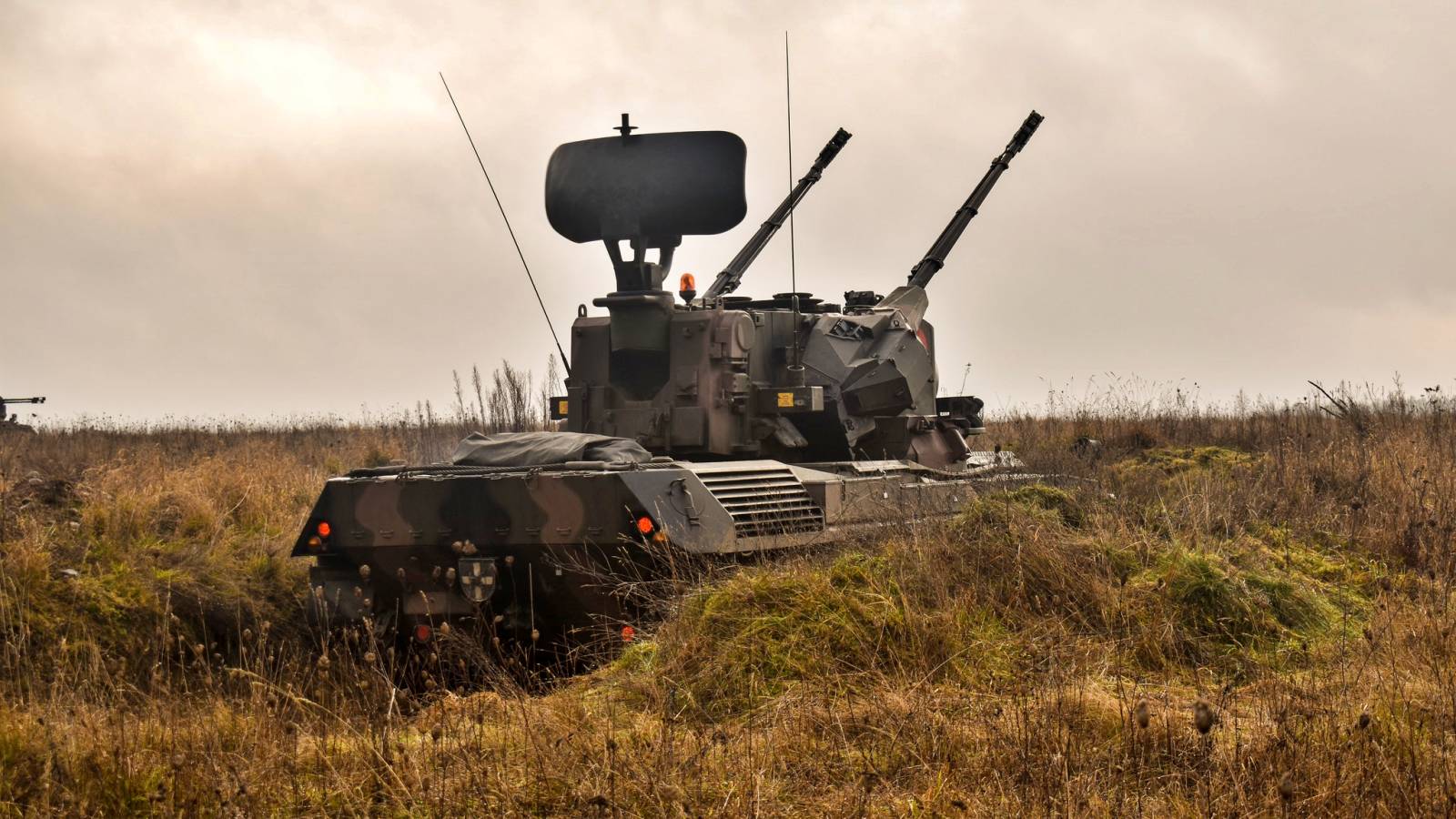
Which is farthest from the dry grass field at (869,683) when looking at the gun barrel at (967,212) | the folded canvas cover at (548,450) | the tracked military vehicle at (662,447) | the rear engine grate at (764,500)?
the gun barrel at (967,212)

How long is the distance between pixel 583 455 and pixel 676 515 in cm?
92

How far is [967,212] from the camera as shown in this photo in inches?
524

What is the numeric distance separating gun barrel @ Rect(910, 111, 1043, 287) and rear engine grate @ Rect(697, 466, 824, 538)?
3952mm

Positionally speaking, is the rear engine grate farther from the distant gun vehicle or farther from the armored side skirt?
the distant gun vehicle

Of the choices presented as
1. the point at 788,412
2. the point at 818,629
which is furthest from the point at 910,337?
the point at 818,629

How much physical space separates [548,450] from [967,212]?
5.74 meters

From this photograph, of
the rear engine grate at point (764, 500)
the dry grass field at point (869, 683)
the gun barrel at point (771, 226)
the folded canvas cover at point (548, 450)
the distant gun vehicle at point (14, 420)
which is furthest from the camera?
the distant gun vehicle at point (14, 420)

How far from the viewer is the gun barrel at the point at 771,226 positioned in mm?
12336

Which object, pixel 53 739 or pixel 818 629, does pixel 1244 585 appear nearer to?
pixel 818 629

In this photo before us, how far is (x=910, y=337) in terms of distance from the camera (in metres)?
11.7

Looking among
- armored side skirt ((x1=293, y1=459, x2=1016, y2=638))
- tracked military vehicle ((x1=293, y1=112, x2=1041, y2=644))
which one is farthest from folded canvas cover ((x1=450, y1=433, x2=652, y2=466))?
armored side skirt ((x1=293, y1=459, x2=1016, y2=638))

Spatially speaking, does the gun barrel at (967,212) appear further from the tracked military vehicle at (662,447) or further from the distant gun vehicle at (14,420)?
the distant gun vehicle at (14,420)

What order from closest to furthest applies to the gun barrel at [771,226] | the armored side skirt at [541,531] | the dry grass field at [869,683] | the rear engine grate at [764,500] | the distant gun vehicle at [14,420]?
the dry grass field at [869,683]
the armored side skirt at [541,531]
the rear engine grate at [764,500]
the gun barrel at [771,226]
the distant gun vehicle at [14,420]

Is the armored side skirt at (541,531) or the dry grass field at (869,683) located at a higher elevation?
the armored side skirt at (541,531)
